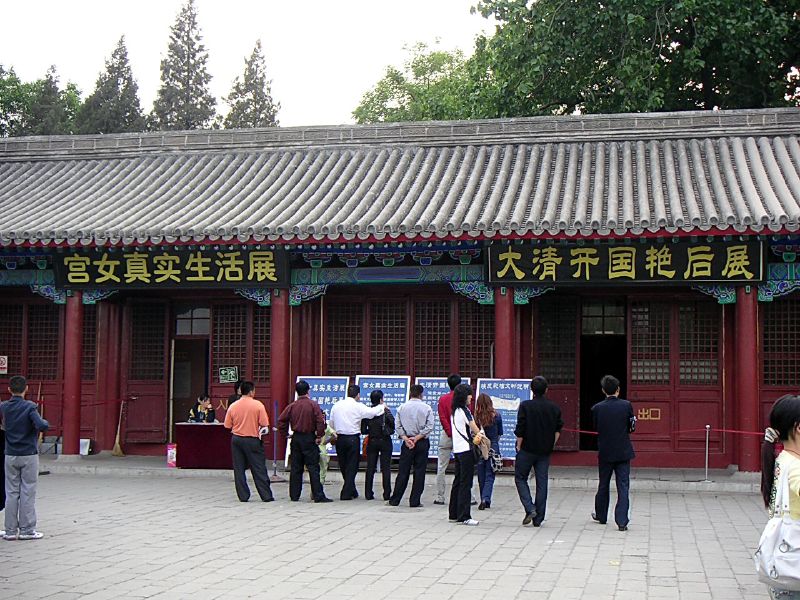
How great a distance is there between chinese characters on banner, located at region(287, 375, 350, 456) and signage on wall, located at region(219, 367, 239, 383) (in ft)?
6.27

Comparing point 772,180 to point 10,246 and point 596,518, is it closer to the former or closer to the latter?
point 596,518

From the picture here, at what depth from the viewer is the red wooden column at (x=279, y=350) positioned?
15.2m

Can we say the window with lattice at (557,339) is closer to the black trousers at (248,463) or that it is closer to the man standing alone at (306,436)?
the man standing alone at (306,436)

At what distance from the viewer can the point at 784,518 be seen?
15.5 ft

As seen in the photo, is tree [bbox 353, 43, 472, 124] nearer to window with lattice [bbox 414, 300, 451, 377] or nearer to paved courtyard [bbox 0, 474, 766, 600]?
window with lattice [bbox 414, 300, 451, 377]

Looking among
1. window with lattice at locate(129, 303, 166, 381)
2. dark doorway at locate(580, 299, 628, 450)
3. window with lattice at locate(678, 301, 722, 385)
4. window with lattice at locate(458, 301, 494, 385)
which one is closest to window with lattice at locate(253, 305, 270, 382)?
window with lattice at locate(129, 303, 166, 381)

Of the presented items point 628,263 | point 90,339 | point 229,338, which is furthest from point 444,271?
point 90,339

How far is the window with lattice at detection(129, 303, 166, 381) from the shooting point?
1716 cm

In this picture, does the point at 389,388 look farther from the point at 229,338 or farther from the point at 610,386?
→ the point at 610,386

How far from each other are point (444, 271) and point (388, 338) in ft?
5.27

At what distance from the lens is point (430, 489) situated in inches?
549

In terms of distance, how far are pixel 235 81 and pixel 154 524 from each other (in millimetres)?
41832

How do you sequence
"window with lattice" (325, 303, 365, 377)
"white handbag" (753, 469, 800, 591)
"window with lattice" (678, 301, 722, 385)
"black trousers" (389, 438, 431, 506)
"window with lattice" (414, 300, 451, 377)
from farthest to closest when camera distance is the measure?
"window with lattice" (325, 303, 365, 377) → "window with lattice" (414, 300, 451, 377) → "window with lattice" (678, 301, 722, 385) → "black trousers" (389, 438, 431, 506) → "white handbag" (753, 469, 800, 591)

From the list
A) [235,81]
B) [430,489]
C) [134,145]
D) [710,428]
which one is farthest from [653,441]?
[235,81]
